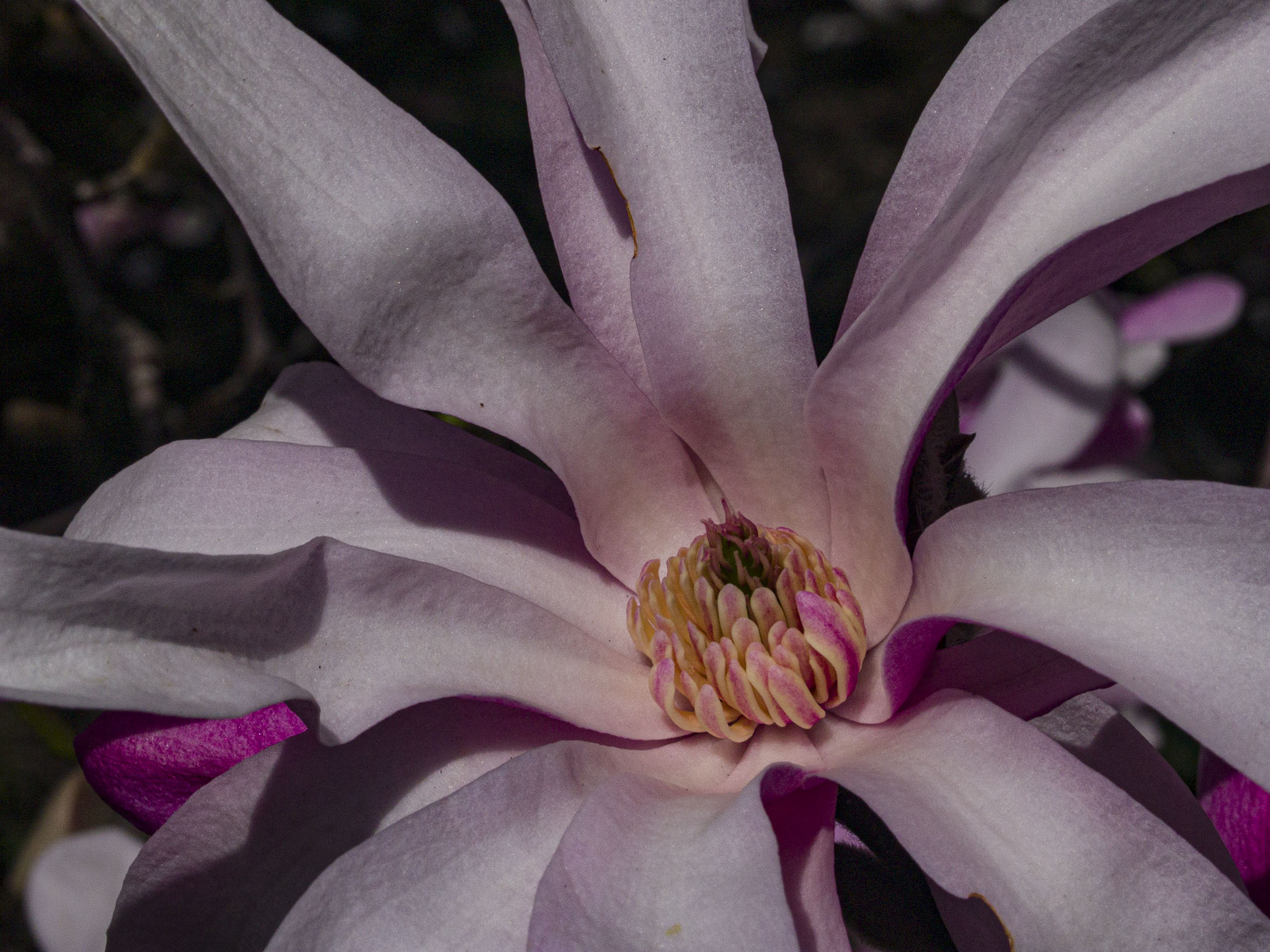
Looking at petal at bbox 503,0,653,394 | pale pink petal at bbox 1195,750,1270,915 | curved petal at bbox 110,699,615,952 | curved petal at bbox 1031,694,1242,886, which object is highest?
petal at bbox 503,0,653,394

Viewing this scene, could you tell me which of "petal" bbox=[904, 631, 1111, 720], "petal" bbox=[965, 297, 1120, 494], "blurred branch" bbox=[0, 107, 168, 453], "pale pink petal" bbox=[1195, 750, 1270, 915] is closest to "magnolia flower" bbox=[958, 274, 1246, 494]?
"petal" bbox=[965, 297, 1120, 494]

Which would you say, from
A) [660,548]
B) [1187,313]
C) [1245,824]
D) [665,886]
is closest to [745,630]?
[660,548]

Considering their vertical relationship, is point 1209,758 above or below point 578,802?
below

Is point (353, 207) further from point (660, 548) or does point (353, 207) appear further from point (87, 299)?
point (87, 299)

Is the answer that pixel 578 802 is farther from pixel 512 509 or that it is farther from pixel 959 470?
pixel 959 470

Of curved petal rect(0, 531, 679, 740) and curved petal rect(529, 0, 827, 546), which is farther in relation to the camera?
curved petal rect(529, 0, 827, 546)

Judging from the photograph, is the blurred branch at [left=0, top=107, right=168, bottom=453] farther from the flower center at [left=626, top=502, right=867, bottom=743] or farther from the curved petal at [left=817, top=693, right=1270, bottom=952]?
the curved petal at [left=817, top=693, right=1270, bottom=952]

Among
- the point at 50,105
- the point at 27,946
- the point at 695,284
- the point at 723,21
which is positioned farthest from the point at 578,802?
the point at 50,105

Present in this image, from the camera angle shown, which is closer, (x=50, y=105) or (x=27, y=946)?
(x=27, y=946)
